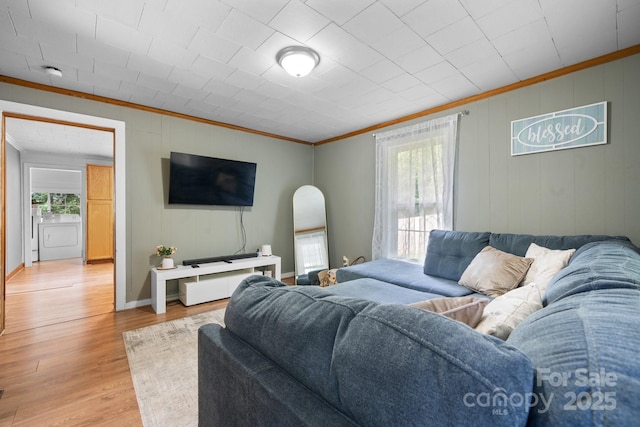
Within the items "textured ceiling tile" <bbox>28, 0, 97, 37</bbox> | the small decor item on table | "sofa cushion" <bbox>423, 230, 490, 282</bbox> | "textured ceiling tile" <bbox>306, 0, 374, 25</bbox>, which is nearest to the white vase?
the small decor item on table

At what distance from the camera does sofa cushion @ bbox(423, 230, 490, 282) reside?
280 cm

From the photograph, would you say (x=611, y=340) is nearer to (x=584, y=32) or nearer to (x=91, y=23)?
(x=584, y=32)

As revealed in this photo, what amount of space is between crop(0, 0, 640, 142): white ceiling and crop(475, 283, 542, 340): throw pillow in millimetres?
1769

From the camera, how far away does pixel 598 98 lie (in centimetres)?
244

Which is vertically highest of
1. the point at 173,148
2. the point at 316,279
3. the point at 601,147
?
the point at 173,148

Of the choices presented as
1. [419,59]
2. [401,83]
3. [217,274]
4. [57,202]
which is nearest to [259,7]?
[419,59]

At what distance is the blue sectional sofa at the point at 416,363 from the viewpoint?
1.41ft

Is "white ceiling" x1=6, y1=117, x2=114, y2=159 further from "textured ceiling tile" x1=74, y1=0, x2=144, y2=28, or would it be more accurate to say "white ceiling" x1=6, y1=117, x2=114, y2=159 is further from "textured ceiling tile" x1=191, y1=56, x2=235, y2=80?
"textured ceiling tile" x1=74, y1=0, x2=144, y2=28

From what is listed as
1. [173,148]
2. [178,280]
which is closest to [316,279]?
[178,280]

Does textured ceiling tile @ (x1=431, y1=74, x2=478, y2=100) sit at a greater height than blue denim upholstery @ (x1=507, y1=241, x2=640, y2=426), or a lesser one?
greater

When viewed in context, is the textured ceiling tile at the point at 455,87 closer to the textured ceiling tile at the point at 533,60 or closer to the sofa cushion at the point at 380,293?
the textured ceiling tile at the point at 533,60

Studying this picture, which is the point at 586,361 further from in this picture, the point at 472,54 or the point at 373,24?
the point at 472,54

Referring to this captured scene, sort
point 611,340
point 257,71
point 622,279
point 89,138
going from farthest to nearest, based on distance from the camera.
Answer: point 89,138 → point 257,71 → point 622,279 → point 611,340

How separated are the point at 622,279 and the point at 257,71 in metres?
2.77
